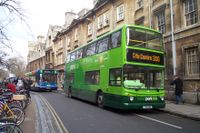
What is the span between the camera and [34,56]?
80562mm

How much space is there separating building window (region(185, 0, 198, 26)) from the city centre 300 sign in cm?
506

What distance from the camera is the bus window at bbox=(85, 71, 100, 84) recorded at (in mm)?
16711

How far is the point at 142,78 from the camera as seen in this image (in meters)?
13.6

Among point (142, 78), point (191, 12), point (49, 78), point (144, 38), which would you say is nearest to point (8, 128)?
point (142, 78)

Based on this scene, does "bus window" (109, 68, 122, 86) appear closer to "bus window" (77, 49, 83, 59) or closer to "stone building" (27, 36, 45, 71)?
"bus window" (77, 49, 83, 59)

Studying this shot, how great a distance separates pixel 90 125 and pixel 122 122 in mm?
1443

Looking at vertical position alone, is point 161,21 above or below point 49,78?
above

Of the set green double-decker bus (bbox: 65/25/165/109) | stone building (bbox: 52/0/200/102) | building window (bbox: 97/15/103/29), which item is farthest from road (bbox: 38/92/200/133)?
building window (bbox: 97/15/103/29)

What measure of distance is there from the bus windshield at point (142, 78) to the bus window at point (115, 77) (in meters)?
0.38

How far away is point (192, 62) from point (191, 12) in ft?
10.5

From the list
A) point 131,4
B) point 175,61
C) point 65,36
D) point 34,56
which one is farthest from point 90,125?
point 34,56

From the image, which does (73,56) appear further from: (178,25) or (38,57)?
(38,57)

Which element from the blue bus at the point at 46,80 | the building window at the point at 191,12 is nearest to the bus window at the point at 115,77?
the building window at the point at 191,12

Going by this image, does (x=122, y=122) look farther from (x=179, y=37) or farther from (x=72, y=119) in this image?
(x=179, y=37)
